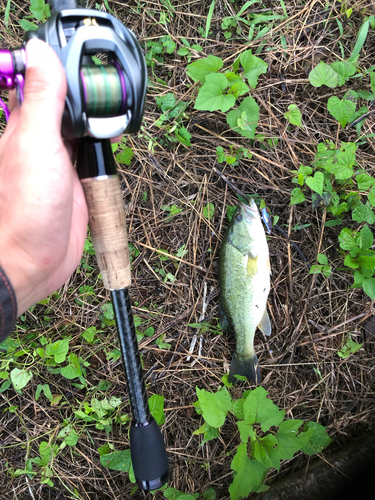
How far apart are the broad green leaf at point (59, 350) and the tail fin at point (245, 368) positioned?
1206 millimetres

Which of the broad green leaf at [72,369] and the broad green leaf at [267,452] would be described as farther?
the broad green leaf at [72,369]

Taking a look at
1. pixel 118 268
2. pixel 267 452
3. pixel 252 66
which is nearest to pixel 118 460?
pixel 267 452

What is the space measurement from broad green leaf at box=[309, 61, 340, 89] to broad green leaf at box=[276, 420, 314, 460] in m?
2.30

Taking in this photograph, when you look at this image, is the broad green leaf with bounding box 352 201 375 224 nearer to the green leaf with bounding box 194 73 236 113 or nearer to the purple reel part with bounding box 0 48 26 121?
the green leaf with bounding box 194 73 236 113

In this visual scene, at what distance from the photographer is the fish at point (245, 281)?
237 cm

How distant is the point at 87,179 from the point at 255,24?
1936mm

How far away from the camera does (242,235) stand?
238 centimetres

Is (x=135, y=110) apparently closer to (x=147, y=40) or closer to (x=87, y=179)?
(x=87, y=179)

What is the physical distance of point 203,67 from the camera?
2.28 meters

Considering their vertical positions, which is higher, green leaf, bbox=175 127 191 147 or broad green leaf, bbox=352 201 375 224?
green leaf, bbox=175 127 191 147

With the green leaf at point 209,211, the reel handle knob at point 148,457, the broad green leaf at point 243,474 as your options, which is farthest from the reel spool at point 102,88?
the broad green leaf at point 243,474

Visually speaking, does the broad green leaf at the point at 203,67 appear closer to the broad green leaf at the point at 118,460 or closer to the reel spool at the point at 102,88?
the reel spool at the point at 102,88

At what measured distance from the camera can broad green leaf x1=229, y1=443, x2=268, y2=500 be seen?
6.54 ft

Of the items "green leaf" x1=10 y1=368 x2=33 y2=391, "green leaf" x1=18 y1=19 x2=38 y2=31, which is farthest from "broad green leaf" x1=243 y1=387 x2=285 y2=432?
"green leaf" x1=18 y1=19 x2=38 y2=31
